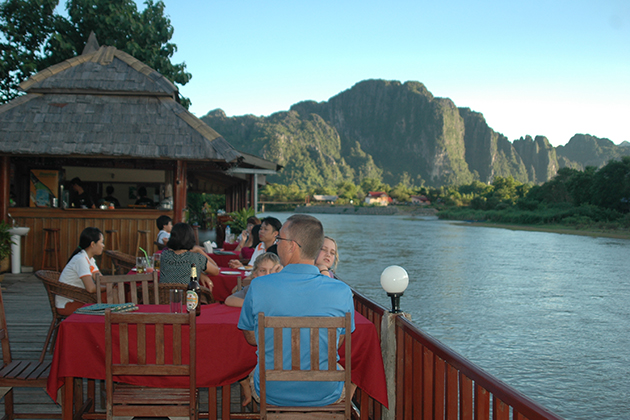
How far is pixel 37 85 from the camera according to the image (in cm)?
971

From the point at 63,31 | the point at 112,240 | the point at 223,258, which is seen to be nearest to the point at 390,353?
the point at 223,258

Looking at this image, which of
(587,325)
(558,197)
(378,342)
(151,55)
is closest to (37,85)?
(151,55)

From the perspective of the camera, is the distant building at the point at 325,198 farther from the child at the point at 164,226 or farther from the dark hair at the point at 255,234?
the dark hair at the point at 255,234

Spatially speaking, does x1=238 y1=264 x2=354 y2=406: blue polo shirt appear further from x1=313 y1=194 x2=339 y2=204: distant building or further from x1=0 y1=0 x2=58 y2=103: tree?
x1=313 y1=194 x2=339 y2=204: distant building

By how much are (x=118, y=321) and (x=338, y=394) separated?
3.60 ft

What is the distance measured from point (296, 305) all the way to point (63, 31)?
694 inches

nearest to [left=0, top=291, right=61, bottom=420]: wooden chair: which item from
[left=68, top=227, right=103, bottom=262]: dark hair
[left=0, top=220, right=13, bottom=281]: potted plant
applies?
[left=68, top=227, right=103, bottom=262]: dark hair

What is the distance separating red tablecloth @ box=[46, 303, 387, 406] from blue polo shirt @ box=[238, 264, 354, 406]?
1.45 ft

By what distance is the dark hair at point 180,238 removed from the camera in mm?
4109

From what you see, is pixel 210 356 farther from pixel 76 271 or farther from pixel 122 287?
pixel 76 271

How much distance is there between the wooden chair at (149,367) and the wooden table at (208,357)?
0.15 metres

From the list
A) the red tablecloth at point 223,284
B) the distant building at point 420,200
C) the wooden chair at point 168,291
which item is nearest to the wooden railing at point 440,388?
the wooden chair at point 168,291

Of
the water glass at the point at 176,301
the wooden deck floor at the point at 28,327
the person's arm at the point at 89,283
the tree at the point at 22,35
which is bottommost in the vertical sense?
the wooden deck floor at the point at 28,327

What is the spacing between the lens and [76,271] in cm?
402
